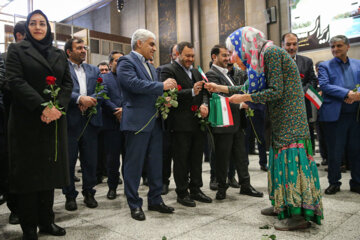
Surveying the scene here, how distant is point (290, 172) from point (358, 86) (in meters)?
1.66

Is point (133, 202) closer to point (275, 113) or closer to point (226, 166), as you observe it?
point (226, 166)

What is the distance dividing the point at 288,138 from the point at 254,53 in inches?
28.5

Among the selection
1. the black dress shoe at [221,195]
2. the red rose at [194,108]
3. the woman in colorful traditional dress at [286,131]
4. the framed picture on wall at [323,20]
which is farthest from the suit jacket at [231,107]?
the framed picture on wall at [323,20]

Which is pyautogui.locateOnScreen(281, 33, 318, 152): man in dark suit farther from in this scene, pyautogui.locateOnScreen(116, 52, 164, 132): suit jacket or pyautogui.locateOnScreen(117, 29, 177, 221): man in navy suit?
pyautogui.locateOnScreen(116, 52, 164, 132): suit jacket

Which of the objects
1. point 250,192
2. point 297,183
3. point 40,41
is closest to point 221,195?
point 250,192

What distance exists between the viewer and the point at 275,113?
8.43ft

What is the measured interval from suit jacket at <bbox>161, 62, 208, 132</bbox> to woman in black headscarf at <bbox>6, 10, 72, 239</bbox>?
115 centimetres

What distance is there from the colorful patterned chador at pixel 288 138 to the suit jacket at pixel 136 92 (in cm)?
92

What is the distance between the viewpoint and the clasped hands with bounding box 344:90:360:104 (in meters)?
3.35

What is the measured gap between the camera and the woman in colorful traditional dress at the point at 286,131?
243 centimetres

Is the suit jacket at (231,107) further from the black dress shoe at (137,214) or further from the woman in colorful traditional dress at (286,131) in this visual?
the black dress shoe at (137,214)

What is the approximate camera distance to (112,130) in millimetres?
3945

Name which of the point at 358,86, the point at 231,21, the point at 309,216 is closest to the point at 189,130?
the point at 309,216

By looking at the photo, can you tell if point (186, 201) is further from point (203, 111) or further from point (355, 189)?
point (355, 189)
